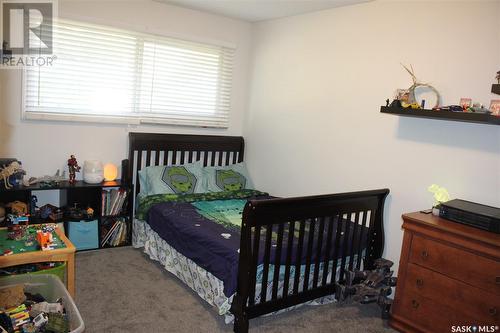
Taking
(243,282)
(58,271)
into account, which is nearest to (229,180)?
(243,282)

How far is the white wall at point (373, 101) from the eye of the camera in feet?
8.08

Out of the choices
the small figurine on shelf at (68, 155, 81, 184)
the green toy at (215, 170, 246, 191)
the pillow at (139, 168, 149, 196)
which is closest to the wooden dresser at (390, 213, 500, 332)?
the green toy at (215, 170, 246, 191)

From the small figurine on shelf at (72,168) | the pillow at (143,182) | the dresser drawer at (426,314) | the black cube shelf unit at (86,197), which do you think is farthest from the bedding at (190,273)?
the small figurine on shelf at (72,168)

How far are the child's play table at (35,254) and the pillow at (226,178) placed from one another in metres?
1.67

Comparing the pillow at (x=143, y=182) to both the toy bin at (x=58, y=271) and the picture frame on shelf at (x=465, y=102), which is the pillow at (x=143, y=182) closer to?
the toy bin at (x=58, y=271)

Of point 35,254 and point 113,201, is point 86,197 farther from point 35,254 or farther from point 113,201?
point 35,254

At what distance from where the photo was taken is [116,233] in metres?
3.59

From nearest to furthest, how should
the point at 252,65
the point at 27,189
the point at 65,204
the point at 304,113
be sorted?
the point at 27,189
the point at 65,204
the point at 304,113
the point at 252,65

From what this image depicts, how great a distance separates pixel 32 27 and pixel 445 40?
3120 millimetres

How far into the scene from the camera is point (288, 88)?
3869 mm

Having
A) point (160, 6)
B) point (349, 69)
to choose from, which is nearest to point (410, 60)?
point (349, 69)

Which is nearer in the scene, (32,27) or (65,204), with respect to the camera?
(32,27)

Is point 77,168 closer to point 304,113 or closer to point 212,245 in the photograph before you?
point 212,245

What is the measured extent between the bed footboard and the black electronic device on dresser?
1.77ft
